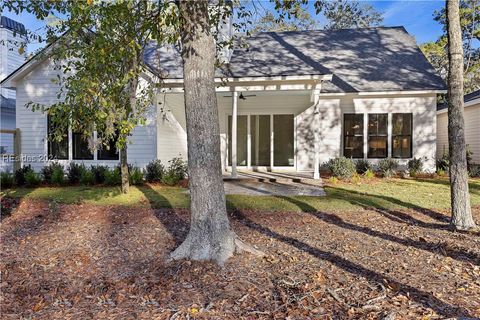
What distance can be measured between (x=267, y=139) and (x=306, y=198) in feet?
21.1

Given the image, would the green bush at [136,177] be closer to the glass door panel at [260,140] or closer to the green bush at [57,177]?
the green bush at [57,177]

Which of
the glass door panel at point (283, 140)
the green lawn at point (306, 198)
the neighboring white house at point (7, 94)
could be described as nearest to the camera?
the green lawn at point (306, 198)

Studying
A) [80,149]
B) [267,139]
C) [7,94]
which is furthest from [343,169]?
[7,94]

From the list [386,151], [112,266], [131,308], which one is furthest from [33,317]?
[386,151]

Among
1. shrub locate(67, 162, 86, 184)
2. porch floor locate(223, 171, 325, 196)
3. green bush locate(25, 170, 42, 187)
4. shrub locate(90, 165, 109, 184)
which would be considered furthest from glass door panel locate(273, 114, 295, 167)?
green bush locate(25, 170, 42, 187)

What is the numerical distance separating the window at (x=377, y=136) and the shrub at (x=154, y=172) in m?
7.76

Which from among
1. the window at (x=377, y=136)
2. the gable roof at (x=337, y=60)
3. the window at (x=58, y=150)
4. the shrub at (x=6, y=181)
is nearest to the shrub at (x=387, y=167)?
the window at (x=377, y=136)

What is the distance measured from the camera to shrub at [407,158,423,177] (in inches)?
527

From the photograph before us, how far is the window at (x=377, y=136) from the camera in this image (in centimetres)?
1408

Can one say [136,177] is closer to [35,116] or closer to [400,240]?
[35,116]

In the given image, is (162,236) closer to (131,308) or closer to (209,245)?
(209,245)

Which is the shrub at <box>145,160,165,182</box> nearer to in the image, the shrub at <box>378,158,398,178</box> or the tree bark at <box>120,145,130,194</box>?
the tree bark at <box>120,145,130,194</box>

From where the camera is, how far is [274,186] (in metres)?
10.9

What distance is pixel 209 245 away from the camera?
443 centimetres
